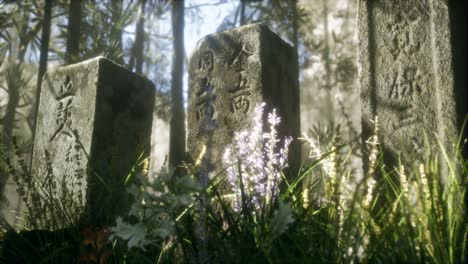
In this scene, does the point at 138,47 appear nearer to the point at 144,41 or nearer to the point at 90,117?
the point at 144,41

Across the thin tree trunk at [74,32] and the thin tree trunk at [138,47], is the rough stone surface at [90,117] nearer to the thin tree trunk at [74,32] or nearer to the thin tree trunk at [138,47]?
the thin tree trunk at [74,32]

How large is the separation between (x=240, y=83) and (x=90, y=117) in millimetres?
1464

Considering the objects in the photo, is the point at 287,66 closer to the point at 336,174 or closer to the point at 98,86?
the point at 98,86

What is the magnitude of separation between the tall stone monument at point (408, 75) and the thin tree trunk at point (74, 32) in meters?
6.05

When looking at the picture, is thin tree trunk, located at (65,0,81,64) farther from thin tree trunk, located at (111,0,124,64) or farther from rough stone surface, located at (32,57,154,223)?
rough stone surface, located at (32,57,154,223)

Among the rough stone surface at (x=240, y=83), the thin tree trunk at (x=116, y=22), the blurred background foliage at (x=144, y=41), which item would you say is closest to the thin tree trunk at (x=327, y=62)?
the blurred background foliage at (x=144, y=41)

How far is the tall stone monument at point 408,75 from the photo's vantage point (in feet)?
7.52

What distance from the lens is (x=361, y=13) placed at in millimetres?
2682

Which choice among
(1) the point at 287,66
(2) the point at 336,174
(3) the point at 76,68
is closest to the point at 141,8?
(3) the point at 76,68

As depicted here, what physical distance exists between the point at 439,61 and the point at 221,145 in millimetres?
1929

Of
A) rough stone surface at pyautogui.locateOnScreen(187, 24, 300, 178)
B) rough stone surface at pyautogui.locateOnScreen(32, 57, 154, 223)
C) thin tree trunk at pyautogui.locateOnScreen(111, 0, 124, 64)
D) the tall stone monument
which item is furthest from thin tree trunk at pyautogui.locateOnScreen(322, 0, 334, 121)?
the tall stone monument

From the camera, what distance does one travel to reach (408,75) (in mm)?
2457

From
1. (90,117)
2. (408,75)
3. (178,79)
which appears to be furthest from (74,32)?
(408,75)

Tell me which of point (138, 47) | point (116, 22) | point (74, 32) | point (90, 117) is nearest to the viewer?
point (90, 117)
